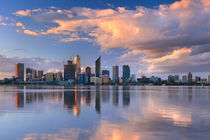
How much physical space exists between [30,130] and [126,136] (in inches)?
408

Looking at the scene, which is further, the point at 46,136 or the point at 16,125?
the point at 16,125

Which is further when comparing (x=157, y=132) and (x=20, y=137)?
(x=157, y=132)

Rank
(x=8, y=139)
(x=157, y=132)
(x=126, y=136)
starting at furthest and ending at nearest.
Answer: (x=157, y=132)
(x=126, y=136)
(x=8, y=139)

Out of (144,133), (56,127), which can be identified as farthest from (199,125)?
(56,127)

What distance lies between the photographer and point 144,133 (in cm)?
1988

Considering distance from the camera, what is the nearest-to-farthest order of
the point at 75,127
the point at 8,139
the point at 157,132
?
the point at 8,139, the point at 157,132, the point at 75,127

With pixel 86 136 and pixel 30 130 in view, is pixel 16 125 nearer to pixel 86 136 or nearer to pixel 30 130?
pixel 30 130

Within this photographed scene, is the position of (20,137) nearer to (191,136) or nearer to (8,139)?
(8,139)

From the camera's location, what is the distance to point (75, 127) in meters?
22.2

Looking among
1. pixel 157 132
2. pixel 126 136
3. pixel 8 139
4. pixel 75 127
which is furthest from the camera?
pixel 75 127

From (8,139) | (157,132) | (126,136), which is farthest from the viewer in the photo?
(157,132)

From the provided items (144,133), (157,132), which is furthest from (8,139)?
(157,132)

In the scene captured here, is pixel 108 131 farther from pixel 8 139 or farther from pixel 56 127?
pixel 8 139

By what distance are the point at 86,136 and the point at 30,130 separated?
680 centimetres
